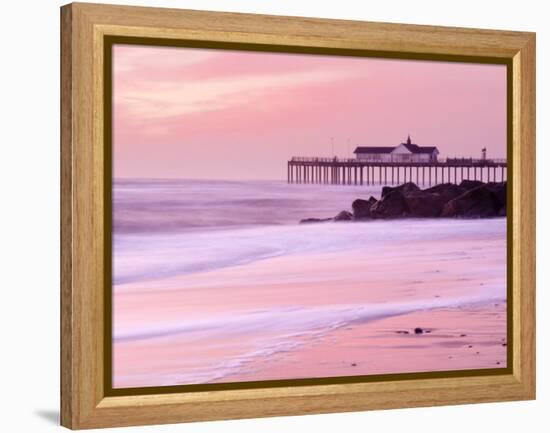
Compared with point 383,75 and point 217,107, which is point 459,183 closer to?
point 383,75

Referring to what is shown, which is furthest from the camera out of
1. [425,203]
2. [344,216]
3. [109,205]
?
[425,203]

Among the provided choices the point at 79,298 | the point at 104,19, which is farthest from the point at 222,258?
the point at 104,19

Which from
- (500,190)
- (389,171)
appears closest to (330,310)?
(389,171)

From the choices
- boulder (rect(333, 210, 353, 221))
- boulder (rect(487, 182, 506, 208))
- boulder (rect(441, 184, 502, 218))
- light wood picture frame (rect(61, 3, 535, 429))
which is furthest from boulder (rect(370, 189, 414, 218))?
light wood picture frame (rect(61, 3, 535, 429))

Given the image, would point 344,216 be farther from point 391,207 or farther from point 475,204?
point 475,204

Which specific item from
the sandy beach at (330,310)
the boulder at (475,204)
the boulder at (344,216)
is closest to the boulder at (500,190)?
the boulder at (475,204)

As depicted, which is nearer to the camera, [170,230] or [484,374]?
[170,230]

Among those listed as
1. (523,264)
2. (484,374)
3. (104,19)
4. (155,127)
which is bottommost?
(484,374)

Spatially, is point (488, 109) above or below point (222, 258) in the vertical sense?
above

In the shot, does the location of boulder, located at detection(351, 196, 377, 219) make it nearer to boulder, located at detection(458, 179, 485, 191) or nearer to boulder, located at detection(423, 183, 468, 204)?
boulder, located at detection(423, 183, 468, 204)
